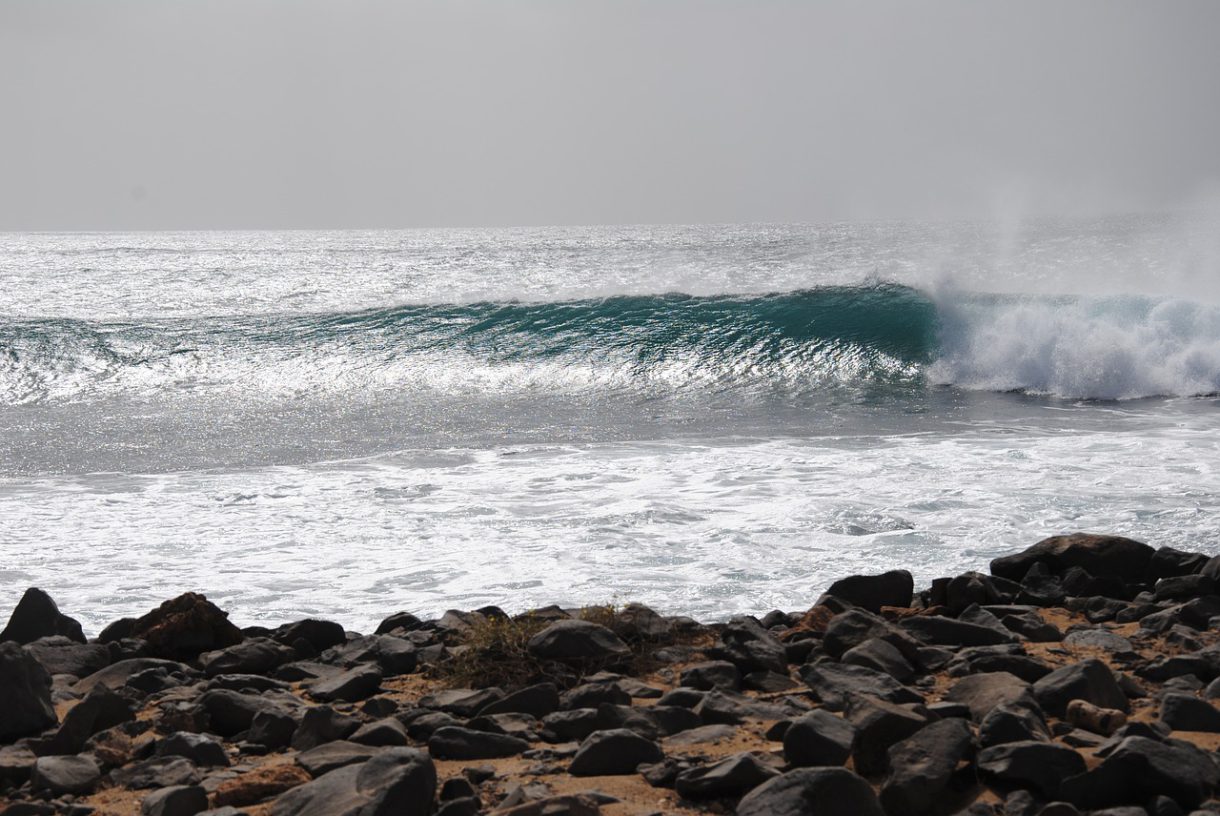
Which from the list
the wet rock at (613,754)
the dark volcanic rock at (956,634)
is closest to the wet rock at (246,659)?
the wet rock at (613,754)

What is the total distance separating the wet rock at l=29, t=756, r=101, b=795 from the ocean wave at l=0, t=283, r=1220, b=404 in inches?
589

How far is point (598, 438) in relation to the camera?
13.6 m

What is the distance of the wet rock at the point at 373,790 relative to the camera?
3.28 metres

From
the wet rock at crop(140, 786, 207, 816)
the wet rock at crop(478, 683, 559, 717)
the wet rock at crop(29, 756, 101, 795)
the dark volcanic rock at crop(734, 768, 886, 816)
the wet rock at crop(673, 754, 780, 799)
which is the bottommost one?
the wet rock at crop(29, 756, 101, 795)

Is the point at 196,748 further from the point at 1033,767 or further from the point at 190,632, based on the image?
the point at 1033,767

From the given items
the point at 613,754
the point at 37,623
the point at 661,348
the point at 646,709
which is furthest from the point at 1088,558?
the point at 661,348

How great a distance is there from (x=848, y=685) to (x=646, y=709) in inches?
31.5

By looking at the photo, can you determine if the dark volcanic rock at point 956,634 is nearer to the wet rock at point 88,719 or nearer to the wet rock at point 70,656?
the wet rock at point 88,719

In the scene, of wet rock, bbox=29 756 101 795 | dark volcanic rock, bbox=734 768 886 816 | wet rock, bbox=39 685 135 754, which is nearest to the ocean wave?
wet rock, bbox=39 685 135 754

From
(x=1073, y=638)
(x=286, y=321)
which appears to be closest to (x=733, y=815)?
(x=1073, y=638)

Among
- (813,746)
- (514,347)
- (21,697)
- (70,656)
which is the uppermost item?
(514,347)

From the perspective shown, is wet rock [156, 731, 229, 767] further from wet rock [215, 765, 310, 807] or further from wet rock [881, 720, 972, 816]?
wet rock [881, 720, 972, 816]

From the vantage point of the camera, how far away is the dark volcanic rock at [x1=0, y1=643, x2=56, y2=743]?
4.32 m

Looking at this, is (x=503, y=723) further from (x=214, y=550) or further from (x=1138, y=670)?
(x=214, y=550)
